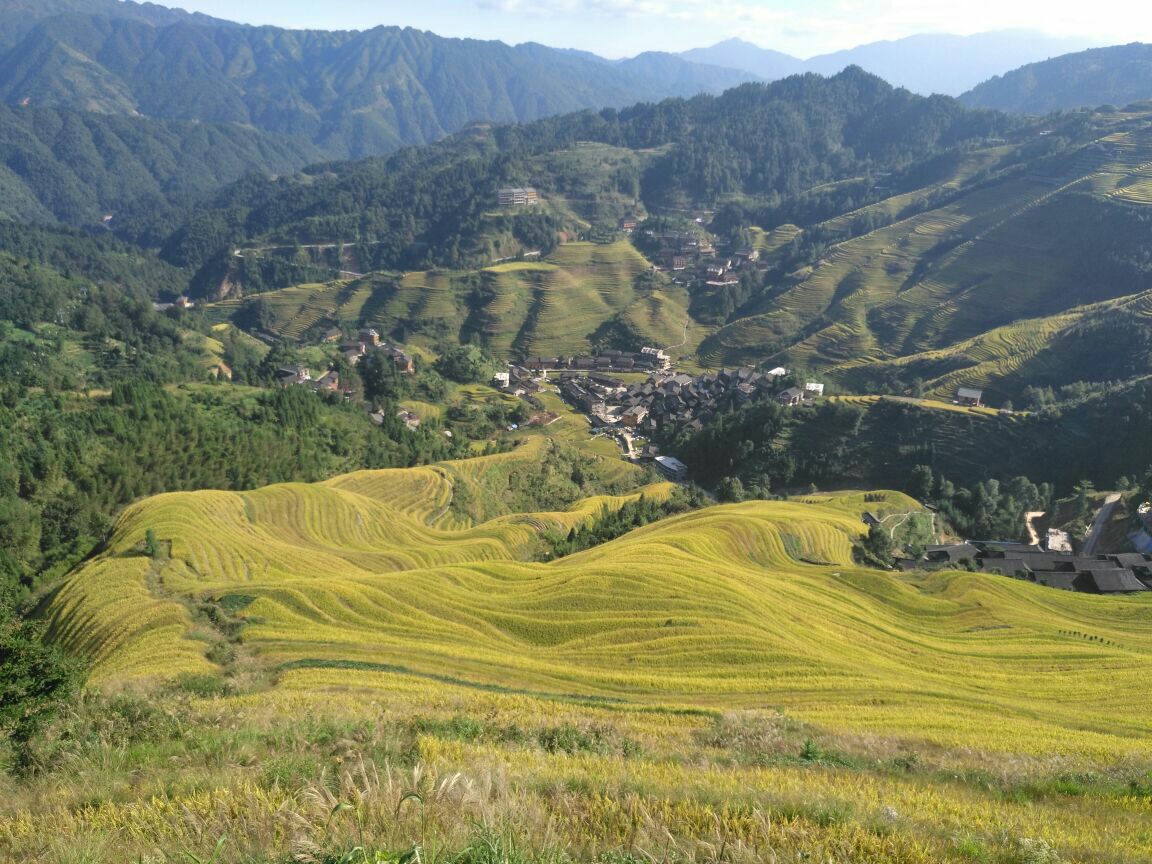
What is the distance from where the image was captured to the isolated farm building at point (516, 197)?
6407 inches

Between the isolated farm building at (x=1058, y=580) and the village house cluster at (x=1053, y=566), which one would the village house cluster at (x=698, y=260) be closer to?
the village house cluster at (x=1053, y=566)

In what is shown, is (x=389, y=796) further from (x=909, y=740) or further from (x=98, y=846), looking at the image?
(x=909, y=740)

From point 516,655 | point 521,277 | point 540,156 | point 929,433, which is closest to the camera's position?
point 516,655

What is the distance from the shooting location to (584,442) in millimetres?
79438

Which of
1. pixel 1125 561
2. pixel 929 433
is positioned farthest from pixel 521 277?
pixel 1125 561

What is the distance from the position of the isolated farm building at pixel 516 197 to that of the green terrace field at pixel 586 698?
13225 centimetres

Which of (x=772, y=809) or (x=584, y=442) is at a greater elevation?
(x=772, y=809)

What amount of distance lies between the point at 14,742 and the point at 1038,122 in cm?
20045

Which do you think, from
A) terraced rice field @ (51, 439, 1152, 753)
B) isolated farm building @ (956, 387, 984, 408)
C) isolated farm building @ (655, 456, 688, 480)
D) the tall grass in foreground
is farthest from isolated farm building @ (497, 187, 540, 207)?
the tall grass in foreground

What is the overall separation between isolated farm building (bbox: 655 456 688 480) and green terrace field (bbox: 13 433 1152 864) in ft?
88.9

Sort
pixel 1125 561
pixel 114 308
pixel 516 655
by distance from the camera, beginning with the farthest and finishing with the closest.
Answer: pixel 114 308 → pixel 1125 561 → pixel 516 655

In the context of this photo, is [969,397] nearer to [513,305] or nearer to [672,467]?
[672,467]

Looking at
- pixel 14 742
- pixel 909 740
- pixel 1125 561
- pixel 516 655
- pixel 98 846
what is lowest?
pixel 1125 561

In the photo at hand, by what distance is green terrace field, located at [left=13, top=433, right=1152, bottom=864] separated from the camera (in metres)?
5.97
